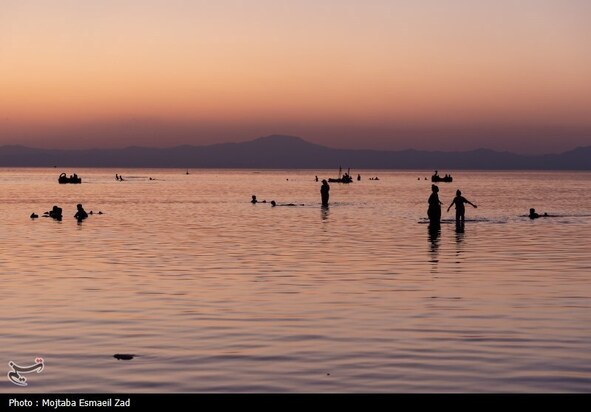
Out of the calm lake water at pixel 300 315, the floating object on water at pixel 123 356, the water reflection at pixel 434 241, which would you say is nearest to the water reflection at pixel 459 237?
the calm lake water at pixel 300 315

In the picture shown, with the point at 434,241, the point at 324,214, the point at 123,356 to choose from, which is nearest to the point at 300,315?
the point at 123,356

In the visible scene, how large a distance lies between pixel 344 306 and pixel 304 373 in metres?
7.50

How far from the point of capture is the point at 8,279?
92.3ft

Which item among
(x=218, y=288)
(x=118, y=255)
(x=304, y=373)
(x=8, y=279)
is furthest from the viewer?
(x=118, y=255)

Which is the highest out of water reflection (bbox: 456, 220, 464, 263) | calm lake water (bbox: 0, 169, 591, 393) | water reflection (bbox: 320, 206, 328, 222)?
calm lake water (bbox: 0, 169, 591, 393)

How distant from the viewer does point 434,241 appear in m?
43.6

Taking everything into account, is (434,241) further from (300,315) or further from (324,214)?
(324,214)

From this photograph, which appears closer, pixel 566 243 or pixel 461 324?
pixel 461 324

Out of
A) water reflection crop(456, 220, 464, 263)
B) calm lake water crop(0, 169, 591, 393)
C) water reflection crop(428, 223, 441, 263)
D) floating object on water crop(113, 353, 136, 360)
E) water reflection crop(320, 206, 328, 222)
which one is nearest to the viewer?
calm lake water crop(0, 169, 591, 393)

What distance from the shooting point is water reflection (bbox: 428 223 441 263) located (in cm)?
3570

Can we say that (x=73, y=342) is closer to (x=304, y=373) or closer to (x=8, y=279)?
(x=304, y=373)

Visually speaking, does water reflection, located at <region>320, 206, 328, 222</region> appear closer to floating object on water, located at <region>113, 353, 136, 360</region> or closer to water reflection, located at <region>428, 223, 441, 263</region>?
water reflection, located at <region>428, 223, 441, 263</region>

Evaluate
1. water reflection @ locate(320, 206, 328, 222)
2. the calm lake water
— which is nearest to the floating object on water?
the calm lake water

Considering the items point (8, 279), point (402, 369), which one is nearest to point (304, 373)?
point (402, 369)
